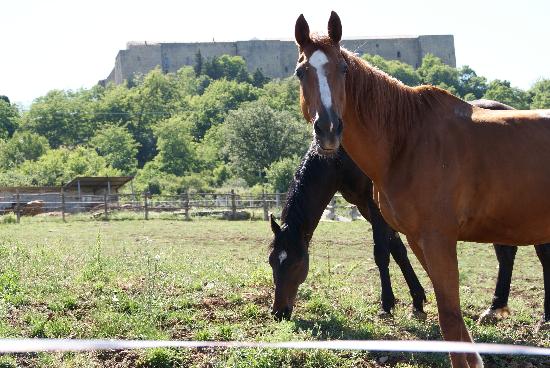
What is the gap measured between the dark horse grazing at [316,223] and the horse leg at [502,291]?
741mm

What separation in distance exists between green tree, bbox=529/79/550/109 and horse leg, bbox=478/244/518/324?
90.8m

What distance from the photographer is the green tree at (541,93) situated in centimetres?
9528

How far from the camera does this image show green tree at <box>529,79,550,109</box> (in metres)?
95.3

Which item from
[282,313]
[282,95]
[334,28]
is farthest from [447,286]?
[282,95]

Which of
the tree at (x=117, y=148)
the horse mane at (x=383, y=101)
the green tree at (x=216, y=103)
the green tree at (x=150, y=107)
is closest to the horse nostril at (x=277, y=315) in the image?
the horse mane at (x=383, y=101)

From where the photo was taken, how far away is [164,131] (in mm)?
85938

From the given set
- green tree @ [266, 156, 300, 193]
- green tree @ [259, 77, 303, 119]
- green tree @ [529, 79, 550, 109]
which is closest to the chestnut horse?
green tree @ [266, 156, 300, 193]

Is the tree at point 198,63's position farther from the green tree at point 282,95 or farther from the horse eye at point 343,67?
the horse eye at point 343,67

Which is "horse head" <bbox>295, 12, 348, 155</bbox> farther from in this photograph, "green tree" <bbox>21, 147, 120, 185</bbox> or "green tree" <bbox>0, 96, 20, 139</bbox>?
"green tree" <bbox>0, 96, 20, 139</bbox>

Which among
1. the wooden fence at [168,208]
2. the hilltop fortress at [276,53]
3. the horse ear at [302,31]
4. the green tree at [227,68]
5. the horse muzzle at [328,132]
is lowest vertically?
the wooden fence at [168,208]

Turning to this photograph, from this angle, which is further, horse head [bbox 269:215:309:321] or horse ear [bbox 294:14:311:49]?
horse head [bbox 269:215:309:321]

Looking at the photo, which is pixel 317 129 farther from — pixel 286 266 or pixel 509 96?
pixel 509 96

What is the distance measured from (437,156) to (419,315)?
9.81ft

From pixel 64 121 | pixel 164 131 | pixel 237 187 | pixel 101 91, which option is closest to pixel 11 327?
pixel 237 187
